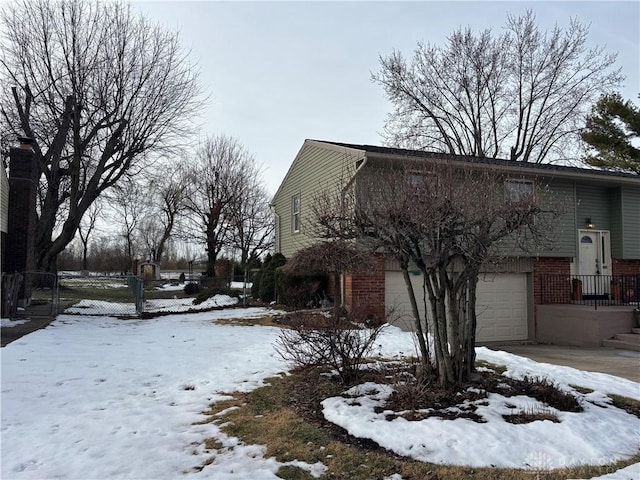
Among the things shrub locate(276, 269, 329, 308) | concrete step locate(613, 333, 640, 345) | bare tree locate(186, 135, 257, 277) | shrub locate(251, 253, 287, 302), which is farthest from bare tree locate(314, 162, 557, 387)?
bare tree locate(186, 135, 257, 277)

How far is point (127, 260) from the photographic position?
45.7 m

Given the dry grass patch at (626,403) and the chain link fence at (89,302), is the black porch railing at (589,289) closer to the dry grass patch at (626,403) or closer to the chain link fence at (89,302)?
the dry grass patch at (626,403)

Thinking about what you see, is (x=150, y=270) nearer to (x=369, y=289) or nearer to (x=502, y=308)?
(x=369, y=289)

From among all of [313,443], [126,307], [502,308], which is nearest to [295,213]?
[126,307]

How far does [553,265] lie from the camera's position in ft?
48.6

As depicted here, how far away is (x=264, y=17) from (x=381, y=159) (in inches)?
174

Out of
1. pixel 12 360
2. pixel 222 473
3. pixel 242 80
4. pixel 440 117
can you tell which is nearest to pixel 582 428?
pixel 222 473

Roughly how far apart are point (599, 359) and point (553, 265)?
18.9 ft

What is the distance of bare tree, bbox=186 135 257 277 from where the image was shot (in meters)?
29.6

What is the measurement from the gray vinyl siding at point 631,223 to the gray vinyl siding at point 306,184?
1023 centimetres

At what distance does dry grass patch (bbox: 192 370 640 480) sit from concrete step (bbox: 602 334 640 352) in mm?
9215

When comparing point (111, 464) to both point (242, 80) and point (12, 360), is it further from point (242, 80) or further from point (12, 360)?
point (242, 80)

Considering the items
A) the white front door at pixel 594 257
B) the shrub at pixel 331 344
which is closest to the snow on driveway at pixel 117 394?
the shrub at pixel 331 344

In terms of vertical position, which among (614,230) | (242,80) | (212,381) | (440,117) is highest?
(440,117)
